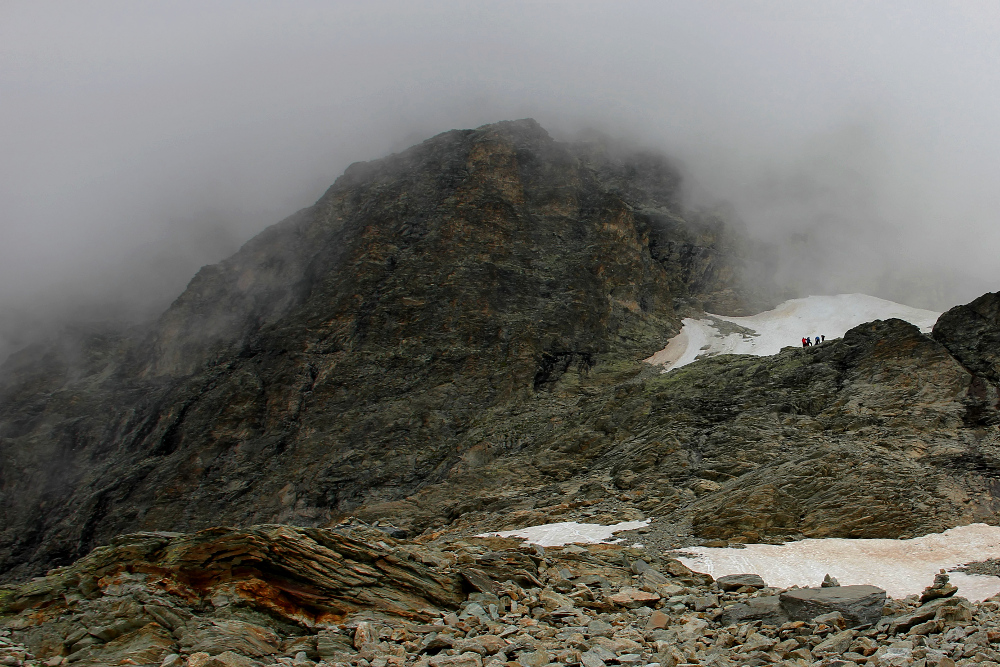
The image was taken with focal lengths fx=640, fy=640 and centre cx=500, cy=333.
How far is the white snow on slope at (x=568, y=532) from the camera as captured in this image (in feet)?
74.9

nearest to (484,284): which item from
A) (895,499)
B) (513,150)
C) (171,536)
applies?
(513,150)

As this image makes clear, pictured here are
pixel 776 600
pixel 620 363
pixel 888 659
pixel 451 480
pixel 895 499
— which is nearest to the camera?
pixel 888 659

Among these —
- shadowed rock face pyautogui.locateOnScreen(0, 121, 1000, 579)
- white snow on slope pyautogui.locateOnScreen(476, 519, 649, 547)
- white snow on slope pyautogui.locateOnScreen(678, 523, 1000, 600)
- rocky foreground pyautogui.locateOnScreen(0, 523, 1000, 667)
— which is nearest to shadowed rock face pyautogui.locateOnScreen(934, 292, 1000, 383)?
shadowed rock face pyautogui.locateOnScreen(0, 121, 1000, 579)

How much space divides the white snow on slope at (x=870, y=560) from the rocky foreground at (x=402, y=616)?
1.60 metres

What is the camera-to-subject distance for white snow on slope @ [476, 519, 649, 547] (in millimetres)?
22844

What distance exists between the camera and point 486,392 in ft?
154

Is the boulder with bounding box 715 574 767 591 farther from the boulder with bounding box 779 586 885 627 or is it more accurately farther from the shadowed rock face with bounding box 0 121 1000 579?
the shadowed rock face with bounding box 0 121 1000 579

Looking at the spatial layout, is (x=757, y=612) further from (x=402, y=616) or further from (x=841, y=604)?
(x=402, y=616)

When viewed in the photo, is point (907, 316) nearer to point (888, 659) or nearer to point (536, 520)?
point (536, 520)

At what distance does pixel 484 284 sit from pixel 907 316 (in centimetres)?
3978

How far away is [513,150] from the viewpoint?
233 ft

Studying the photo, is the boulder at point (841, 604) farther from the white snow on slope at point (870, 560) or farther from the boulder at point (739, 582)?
the white snow on slope at point (870, 560)

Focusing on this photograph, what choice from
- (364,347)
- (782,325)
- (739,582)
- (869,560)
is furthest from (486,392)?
(739,582)

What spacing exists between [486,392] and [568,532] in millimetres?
23419
